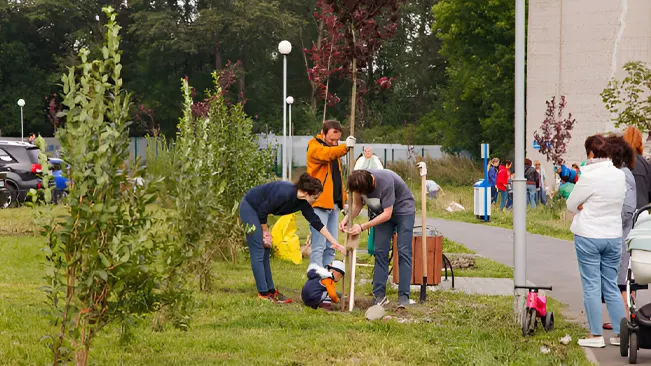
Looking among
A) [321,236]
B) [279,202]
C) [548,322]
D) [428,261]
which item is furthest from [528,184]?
[548,322]

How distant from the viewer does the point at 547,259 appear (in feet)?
53.8

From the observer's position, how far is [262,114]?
224 feet

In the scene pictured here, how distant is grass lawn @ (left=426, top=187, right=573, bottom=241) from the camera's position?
22.5 meters

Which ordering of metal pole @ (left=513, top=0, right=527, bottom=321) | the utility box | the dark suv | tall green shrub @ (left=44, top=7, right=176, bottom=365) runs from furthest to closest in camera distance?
the dark suv, the utility box, metal pole @ (left=513, top=0, right=527, bottom=321), tall green shrub @ (left=44, top=7, right=176, bottom=365)

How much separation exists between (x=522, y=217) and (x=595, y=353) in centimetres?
161

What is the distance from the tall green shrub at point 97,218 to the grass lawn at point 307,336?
231 mm

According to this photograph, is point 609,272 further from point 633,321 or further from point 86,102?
point 86,102

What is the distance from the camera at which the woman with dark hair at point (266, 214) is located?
10156mm

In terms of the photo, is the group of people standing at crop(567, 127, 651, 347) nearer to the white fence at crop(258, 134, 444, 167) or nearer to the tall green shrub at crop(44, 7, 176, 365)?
the tall green shrub at crop(44, 7, 176, 365)

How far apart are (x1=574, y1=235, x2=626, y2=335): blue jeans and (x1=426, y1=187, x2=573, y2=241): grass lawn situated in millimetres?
12343

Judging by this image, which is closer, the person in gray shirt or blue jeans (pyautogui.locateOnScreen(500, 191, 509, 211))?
the person in gray shirt

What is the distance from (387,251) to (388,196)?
2.14 feet

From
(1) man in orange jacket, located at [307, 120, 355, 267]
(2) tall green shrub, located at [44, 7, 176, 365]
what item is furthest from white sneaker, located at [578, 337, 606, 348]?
(2) tall green shrub, located at [44, 7, 176, 365]

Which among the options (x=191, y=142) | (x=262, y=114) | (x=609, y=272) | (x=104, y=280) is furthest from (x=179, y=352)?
(x=262, y=114)
